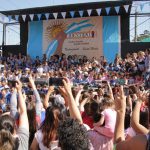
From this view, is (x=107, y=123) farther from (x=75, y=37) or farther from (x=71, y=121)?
(x=75, y=37)

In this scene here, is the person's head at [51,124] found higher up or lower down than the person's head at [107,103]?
lower down

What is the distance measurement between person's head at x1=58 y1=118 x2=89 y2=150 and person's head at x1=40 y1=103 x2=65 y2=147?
94cm

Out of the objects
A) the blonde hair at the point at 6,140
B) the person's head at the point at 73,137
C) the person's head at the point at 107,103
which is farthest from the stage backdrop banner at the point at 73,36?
the person's head at the point at 73,137

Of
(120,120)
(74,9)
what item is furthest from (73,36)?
(120,120)

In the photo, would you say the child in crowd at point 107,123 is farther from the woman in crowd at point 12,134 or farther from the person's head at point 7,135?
the person's head at point 7,135

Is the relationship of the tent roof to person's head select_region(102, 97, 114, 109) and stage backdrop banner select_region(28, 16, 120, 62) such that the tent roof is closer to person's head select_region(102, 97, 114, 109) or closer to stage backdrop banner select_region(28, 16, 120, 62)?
stage backdrop banner select_region(28, 16, 120, 62)

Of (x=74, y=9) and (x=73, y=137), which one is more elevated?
(x=74, y=9)

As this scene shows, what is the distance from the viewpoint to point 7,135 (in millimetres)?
3176

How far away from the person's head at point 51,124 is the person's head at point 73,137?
3.09ft

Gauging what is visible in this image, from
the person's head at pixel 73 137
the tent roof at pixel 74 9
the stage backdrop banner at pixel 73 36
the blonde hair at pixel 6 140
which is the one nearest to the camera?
the person's head at pixel 73 137

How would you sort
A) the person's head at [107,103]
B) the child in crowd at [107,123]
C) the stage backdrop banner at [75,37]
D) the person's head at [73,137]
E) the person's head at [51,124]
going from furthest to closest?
the stage backdrop banner at [75,37], the person's head at [107,103], the child in crowd at [107,123], the person's head at [51,124], the person's head at [73,137]

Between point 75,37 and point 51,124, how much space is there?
2022cm

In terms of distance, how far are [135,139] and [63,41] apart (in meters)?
21.8

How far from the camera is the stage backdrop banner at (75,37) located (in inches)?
891
